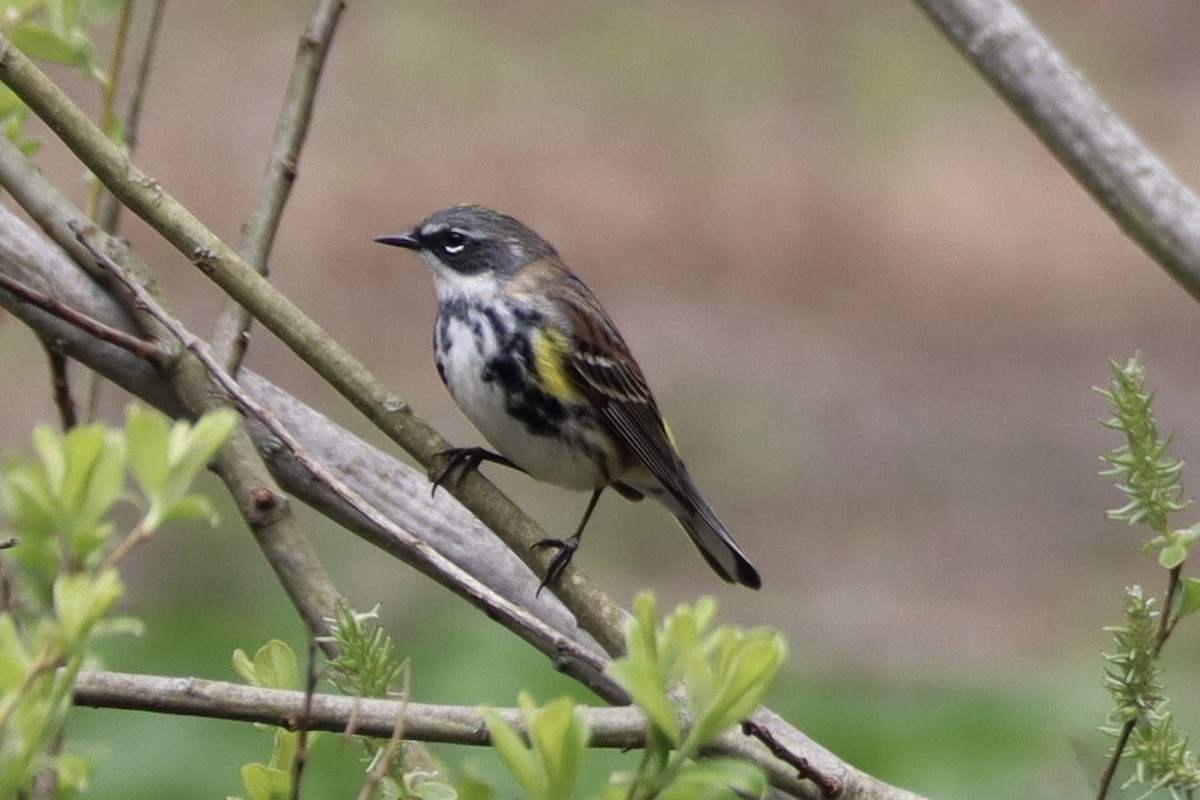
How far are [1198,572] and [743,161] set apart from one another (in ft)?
16.4

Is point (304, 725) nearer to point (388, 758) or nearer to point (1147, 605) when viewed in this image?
point (388, 758)

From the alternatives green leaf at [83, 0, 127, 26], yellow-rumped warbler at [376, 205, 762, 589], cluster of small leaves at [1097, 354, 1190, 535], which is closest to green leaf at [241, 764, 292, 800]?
cluster of small leaves at [1097, 354, 1190, 535]

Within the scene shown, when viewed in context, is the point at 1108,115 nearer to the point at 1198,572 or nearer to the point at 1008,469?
Result: the point at 1198,572

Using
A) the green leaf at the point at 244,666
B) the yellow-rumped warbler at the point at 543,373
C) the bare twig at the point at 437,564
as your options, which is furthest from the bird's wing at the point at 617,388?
the green leaf at the point at 244,666

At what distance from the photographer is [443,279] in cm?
353

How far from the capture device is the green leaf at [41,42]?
220 cm

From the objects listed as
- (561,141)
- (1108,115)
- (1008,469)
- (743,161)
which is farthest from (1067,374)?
(1108,115)

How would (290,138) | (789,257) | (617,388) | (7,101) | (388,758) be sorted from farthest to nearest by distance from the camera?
(789,257) → (617,388) → (290,138) → (7,101) → (388,758)

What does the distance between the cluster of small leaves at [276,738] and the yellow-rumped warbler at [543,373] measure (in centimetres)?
141

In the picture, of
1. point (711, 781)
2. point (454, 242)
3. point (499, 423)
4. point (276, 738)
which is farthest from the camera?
point (454, 242)

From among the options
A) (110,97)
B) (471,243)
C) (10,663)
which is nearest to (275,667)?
(10,663)

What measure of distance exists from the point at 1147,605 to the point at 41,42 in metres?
1.47

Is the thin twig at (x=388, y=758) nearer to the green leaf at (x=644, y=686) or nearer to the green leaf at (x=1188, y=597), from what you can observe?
the green leaf at (x=644, y=686)

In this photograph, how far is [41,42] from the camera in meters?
2.21
